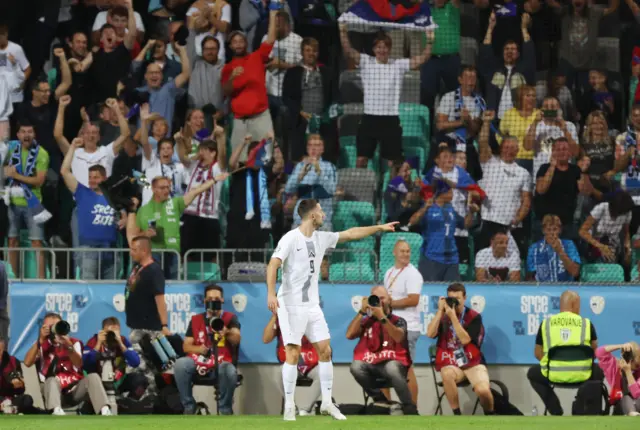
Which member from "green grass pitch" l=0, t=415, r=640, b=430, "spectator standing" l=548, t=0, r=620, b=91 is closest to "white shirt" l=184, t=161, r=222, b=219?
"green grass pitch" l=0, t=415, r=640, b=430

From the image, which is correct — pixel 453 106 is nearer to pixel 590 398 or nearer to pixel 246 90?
pixel 246 90

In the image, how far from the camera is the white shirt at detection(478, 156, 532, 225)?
53.8ft

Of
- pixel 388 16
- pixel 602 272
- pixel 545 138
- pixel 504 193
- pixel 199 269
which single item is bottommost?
pixel 602 272

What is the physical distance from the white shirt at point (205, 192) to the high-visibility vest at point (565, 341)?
4.75 meters

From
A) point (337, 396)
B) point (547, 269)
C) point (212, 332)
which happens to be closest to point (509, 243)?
point (547, 269)

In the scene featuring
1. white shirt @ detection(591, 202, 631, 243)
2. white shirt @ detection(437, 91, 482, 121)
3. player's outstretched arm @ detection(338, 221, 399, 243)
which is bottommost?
player's outstretched arm @ detection(338, 221, 399, 243)

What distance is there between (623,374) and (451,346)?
6.07ft

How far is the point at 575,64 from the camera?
18.4m

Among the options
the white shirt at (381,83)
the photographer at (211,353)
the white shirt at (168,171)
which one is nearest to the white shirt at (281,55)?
the white shirt at (381,83)

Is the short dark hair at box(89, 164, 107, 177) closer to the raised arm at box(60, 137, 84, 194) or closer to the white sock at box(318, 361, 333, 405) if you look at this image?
the raised arm at box(60, 137, 84, 194)

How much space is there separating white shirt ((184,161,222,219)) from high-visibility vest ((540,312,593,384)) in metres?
4.75

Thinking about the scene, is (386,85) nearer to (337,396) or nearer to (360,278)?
(360,278)

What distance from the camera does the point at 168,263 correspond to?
15070 mm

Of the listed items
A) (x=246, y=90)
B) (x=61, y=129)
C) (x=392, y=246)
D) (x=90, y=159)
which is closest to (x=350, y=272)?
(x=392, y=246)
